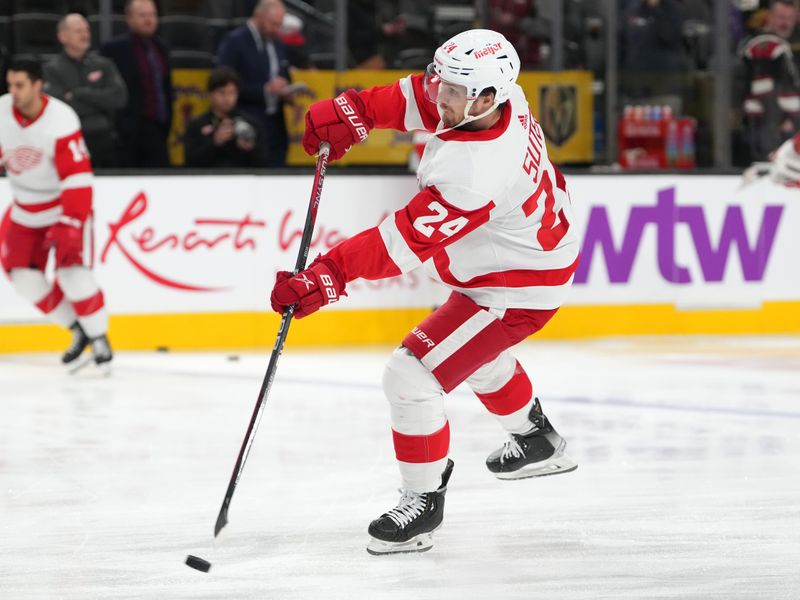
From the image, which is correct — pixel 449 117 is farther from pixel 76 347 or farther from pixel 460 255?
pixel 76 347

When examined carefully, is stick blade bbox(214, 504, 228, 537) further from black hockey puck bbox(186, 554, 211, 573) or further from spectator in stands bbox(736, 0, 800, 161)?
spectator in stands bbox(736, 0, 800, 161)

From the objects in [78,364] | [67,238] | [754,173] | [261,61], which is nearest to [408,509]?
[67,238]

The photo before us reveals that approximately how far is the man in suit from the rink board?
581 mm

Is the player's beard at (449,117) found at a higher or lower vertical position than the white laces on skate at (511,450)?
higher

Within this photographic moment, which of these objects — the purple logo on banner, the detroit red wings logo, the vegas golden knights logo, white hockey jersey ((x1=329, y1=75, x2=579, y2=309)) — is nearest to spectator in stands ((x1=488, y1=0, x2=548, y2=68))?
the vegas golden knights logo

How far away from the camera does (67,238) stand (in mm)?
6254

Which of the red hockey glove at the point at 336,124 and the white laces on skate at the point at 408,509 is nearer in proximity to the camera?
the white laces on skate at the point at 408,509

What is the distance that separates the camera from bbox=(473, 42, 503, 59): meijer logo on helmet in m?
3.19

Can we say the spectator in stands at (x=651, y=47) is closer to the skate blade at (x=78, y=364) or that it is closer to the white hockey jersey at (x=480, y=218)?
the skate blade at (x=78, y=364)

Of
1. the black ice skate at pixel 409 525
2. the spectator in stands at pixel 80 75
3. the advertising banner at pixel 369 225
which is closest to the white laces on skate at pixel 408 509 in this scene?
the black ice skate at pixel 409 525

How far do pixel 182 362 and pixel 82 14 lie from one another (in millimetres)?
2015

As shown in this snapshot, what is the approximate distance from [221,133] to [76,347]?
1.60 meters

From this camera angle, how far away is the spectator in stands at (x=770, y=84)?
855 centimetres

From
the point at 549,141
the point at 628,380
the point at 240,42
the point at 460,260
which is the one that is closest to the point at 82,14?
the point at 240,42
